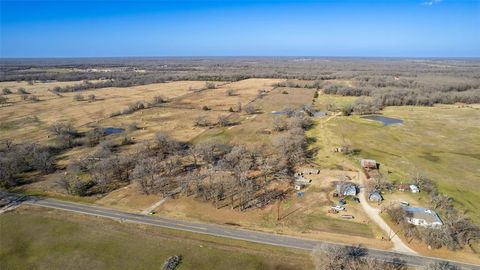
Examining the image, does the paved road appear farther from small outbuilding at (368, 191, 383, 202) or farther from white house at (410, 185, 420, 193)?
white house at (410, 185, 420, 193)

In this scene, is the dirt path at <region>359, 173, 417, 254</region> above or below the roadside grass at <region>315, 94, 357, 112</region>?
below

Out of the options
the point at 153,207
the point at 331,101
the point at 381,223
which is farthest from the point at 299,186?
the point at 331,101

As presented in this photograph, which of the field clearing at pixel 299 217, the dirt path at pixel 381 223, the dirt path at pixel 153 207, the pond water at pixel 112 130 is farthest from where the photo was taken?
the pond water at pixel 112 130

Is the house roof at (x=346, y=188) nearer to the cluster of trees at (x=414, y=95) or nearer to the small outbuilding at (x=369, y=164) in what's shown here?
the small outbuilding at (x=369, y=164)

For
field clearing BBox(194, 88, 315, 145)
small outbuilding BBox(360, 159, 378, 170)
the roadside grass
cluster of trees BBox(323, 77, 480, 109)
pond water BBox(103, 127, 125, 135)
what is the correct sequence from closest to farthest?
1. small outbuilding BBox(360, 159, 378, 170)
2. field clearing BBox(194, 88, 315, 145)
3. pond water BBox(103, 127, 125, 135)
4. the roadside grass
5. cluster of trees BBox(323, 77, 480, 109)

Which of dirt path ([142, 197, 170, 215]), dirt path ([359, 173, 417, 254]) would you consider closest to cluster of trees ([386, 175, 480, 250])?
dirt path ([359, 173, 417, 254])

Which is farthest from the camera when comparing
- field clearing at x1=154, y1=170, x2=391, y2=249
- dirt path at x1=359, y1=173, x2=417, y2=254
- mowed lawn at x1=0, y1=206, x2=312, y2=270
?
field clearing at x1=154, y1=170, x2=391, y2=249

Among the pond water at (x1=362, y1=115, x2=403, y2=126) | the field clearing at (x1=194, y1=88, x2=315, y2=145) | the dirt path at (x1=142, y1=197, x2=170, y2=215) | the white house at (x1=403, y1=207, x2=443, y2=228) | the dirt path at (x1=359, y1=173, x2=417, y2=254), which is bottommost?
the dirt path at (x1=359, y1=173, x2=417, y2=254)

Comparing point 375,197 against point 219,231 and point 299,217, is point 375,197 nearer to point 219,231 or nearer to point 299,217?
point 299,217

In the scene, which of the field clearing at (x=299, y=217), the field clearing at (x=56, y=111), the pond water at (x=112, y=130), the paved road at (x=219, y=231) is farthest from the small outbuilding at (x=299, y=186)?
the field clearing at (x=56, y=111)
